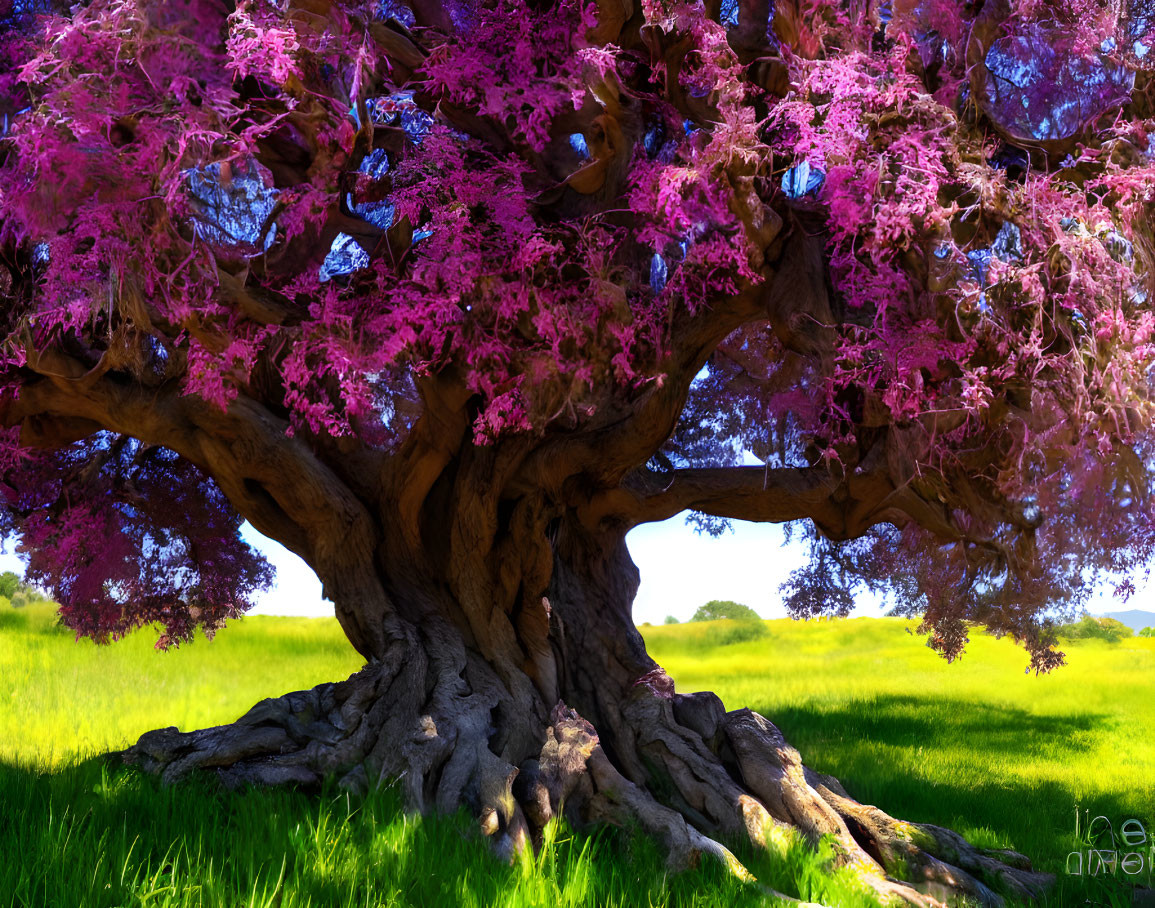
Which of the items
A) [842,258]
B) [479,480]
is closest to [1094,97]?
[842,258]

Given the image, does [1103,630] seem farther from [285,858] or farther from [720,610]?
[285,858]

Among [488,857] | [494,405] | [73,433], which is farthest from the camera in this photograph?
[73,433]

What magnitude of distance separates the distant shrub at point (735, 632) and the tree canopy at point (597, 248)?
2707cm

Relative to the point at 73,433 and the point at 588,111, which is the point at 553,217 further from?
the point at 73,433

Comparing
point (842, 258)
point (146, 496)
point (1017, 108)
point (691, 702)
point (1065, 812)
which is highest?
point (1017, 108)

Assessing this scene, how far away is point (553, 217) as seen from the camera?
26.7ft

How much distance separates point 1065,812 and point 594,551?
6.82 meters

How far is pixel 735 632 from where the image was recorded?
37.2 metres

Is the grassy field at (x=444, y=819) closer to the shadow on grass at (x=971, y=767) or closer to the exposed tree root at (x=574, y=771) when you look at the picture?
the shadow on grass at (x=971, y=767)

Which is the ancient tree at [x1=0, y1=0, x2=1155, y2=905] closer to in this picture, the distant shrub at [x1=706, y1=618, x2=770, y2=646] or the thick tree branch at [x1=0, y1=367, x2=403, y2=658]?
the thick tree branch at [x1=0, y1=367, x2=403, y2=658]

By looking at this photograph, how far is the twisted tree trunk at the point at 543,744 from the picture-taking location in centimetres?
762

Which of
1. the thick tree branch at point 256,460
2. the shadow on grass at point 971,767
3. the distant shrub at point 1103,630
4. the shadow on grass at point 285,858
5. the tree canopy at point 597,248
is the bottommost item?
the shadow on grass at point 971,767

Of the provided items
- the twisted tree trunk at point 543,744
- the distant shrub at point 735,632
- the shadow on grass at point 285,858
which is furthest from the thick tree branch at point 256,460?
the distant shrub at point 735,632

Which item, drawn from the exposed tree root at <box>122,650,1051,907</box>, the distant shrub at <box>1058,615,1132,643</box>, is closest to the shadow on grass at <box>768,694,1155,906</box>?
the exposed tree root at <box>122,650,1051,907</box>
